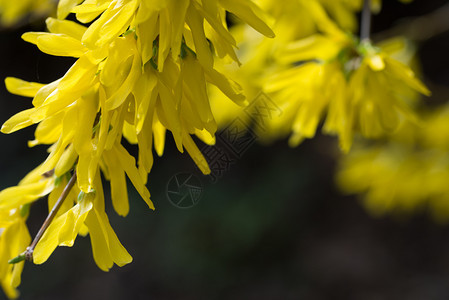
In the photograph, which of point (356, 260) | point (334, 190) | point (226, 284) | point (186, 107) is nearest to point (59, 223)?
point (186, 107)

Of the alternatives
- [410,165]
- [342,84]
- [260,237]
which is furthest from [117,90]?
[260,237]

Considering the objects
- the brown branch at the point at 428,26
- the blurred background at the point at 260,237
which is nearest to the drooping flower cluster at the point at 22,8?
the brown branch at the point at 428,26

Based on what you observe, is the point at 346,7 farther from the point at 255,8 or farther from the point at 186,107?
the point at 186,107

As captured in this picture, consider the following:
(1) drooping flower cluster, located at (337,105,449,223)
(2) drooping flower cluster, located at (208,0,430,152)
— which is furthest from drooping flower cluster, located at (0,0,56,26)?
(1) drooping flower cluster, located at (337,105,449,223)

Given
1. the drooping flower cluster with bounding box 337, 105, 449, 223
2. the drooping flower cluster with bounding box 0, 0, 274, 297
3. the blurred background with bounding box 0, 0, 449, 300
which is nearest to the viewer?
the drooping flower cluster with bounding box 0, 0, 274, 297

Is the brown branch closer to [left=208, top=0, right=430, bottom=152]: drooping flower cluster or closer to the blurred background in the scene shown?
[left=208, top=0, right=430, bottom=152]: drooping flower cluster

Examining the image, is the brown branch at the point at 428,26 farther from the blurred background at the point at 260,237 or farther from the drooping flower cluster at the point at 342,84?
the blurred background at the point at 260,237

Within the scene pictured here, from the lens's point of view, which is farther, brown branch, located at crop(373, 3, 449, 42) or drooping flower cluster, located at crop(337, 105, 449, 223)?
drooping flower cluster, located at crop(337, 105, 449, 223)
